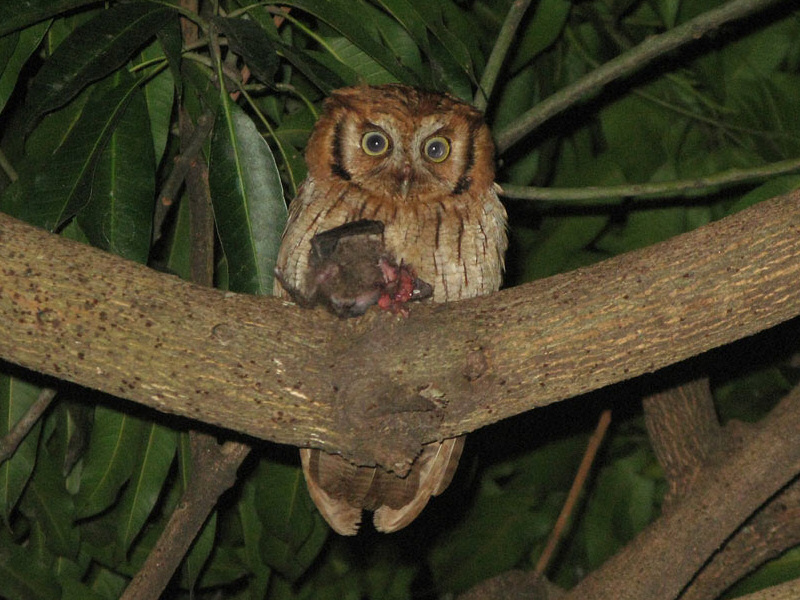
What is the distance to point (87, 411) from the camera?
8.74 ft

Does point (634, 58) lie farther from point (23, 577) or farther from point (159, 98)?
point (23, 577)

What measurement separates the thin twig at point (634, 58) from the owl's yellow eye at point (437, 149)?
0.84 feet

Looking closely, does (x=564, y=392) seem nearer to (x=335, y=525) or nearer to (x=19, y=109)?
(x=335, y=525)

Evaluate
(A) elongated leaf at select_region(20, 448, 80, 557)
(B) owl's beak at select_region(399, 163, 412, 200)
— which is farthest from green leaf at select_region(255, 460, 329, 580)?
(B) owl's beak at select_region(399, 163, 412, 200)

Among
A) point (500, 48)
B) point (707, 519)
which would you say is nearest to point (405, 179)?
point (500, 48)

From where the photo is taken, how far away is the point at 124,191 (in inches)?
80.7

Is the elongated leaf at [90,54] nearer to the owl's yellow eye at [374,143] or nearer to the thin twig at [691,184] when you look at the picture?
the owl's yellow eye at [374,143]

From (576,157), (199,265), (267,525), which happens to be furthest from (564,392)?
(576,157)

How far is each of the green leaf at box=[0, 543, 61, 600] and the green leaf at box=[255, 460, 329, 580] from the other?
0.68m

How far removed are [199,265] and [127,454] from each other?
632 millimetres

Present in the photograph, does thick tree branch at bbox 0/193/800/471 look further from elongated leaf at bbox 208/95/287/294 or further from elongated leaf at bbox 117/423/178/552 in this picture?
elongated leaf at bbox 117/423/178/552

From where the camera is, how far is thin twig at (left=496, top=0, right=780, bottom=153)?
244 centimetres

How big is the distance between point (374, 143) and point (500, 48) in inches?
20.0

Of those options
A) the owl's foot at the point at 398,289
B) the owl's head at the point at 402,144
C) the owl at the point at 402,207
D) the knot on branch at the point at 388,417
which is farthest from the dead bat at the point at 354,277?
the owl's head at the point at 402,144
